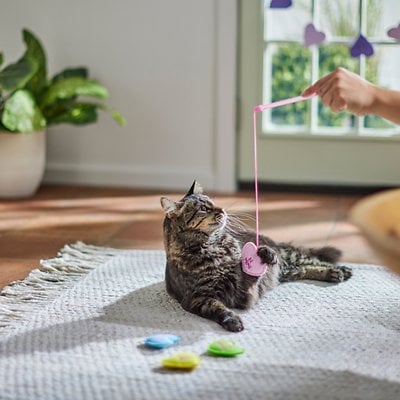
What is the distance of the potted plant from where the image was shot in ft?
12.6

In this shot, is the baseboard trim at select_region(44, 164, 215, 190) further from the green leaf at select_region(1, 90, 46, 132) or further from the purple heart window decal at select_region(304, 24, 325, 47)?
the purple heart window decal at select_region(304, 24, 325, 47)

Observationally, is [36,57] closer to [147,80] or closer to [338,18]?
[147,80]

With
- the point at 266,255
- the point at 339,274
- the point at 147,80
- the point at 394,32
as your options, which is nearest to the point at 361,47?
the point at 394,32

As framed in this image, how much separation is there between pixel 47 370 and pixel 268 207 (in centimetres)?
188

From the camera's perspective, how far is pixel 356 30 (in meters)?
3.92

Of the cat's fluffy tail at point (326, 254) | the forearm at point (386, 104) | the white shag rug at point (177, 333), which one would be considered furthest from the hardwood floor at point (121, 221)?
the forearm at point (386, 104)

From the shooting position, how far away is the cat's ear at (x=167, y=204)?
244cm

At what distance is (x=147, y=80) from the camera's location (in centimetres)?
420

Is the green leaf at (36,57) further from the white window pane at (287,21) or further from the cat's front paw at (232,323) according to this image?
the cat's front paw at (232,323)

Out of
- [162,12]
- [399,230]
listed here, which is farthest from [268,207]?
[399,230]

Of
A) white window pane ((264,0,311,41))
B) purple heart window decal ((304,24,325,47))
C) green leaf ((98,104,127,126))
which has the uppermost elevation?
white window pane ((264,0,311,41))

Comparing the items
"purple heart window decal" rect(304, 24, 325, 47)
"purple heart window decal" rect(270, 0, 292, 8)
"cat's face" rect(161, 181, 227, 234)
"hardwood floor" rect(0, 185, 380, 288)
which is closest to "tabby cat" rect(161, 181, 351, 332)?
"cat's face" rect(161, 181, 227, 234)

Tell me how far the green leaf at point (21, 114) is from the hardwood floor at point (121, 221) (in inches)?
13.4

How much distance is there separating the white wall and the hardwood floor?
A: 0.52 feet
